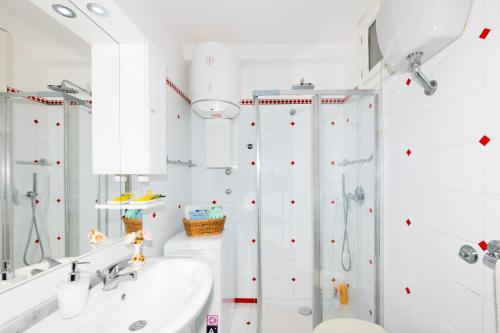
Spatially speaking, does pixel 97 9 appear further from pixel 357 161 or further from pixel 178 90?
pixel 357 161

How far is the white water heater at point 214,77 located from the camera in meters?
1.96

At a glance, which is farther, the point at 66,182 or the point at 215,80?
the point at 215,80

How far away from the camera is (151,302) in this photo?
1.16 meters

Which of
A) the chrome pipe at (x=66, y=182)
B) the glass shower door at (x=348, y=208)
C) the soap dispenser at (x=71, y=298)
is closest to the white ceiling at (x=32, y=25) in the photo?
the chrome pipe at (x=66, y=182)

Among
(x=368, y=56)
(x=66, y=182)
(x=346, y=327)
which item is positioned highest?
(x=368, y=56)

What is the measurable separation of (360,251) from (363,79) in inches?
55.2

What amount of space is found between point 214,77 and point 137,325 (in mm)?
1736

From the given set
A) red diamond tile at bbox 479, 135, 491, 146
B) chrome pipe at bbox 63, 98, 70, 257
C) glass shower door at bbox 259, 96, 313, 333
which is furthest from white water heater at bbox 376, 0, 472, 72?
chrome pipe at bbox 63, 98, 70, 257

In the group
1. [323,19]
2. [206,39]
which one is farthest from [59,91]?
[323,19]

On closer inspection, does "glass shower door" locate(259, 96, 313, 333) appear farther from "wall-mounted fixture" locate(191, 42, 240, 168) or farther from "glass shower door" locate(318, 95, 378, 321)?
"wall-mounted fixture" locate(191, 42, 240, 168)

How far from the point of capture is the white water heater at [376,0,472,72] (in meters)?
0.95

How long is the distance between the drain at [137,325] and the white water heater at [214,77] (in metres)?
1.57

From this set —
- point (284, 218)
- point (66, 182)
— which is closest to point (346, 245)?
point (284, 218)

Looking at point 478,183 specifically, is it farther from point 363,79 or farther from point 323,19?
point 323,19
